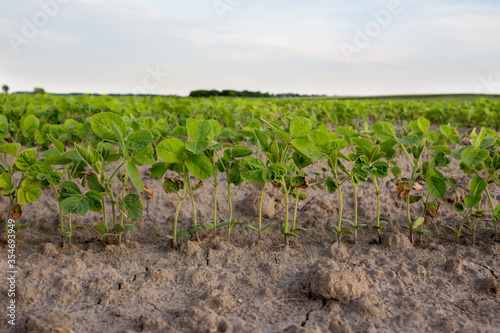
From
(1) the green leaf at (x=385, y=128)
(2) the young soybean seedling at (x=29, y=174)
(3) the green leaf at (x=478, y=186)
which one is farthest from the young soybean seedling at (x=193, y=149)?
(3) the green leaf at (x=478, y=186)

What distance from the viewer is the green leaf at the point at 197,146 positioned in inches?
77.4

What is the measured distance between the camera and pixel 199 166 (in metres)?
2.11

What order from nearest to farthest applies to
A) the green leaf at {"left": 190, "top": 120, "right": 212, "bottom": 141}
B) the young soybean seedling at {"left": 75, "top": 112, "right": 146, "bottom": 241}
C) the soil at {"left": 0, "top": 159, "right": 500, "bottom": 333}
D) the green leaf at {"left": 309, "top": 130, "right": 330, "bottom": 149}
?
1. the soil at {"left": 0, "top": 159, "right": 500, "bottom": 333}
2. the young soybean seedling at {"left": 75, "top": 112, "right": 146, "bottom": 241}
3. the green leaf at {"left": 190, "top": 120, "right": 212, "bottom": 141}
4. the green leaf at {"left": 309, "top": 130, "right": 330, "bottom": 149}

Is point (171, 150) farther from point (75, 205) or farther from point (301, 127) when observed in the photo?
point (301, 127)

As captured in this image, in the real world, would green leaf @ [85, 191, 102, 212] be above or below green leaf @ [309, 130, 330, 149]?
below

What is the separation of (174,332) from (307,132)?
3.79 feet

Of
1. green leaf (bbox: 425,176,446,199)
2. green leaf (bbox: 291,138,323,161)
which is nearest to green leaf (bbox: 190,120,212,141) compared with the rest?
green leaf (bbox: 291,138,323,161)

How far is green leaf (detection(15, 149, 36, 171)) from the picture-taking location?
2199mm

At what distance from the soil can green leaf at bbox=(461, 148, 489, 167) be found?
1.84ft

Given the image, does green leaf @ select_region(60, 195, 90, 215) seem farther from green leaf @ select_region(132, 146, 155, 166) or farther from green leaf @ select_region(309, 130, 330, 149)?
green leaf @ select_region(309, 130, 330, 149)

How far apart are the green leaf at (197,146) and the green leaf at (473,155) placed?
137 cm

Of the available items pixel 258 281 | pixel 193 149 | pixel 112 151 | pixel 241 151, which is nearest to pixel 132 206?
pixel 112 151

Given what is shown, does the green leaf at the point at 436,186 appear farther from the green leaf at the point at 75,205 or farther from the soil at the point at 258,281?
the green leaf at the point at 75,205

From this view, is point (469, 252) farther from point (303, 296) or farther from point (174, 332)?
point (174, 332)
